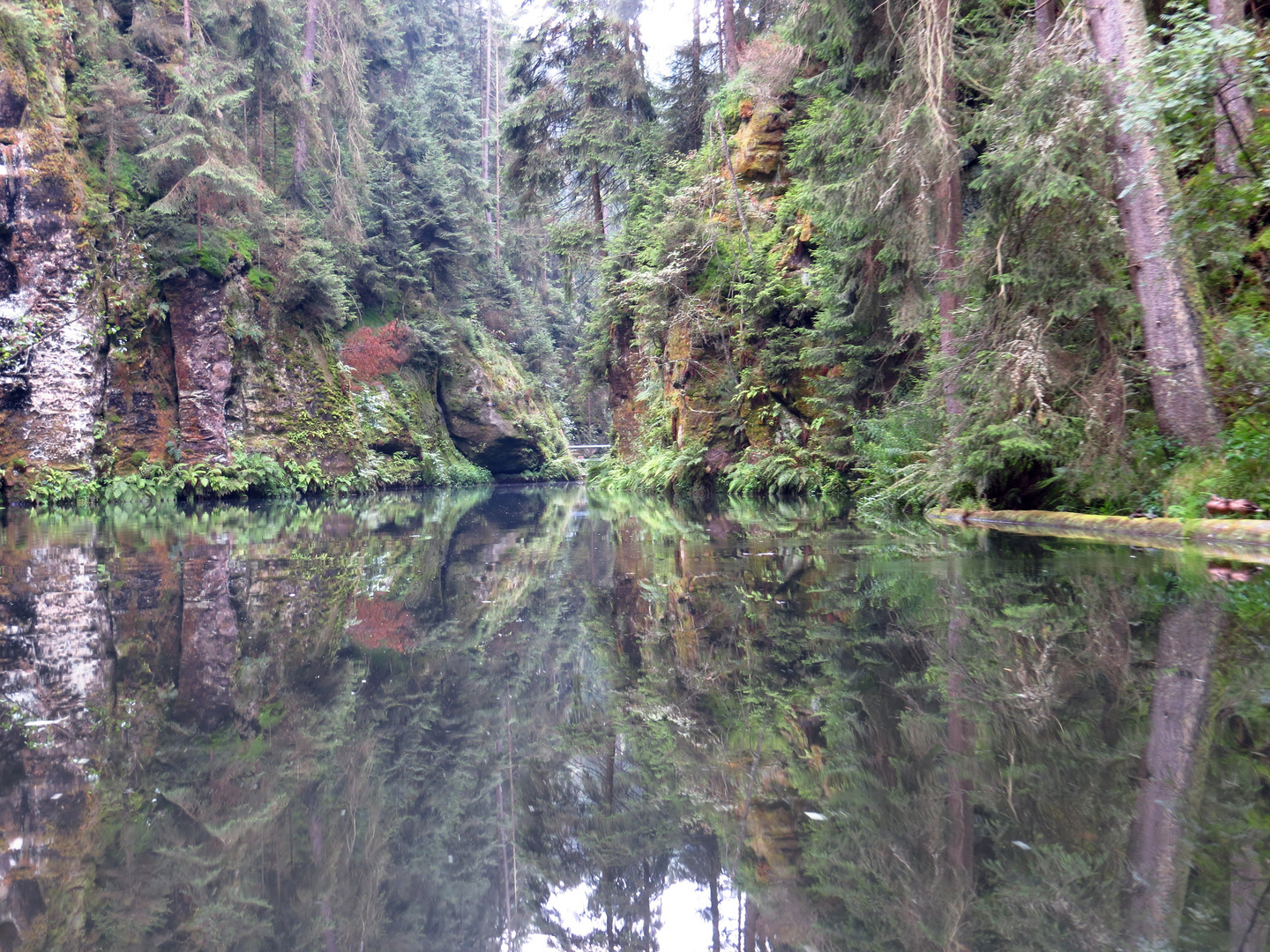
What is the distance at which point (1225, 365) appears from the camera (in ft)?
21.4

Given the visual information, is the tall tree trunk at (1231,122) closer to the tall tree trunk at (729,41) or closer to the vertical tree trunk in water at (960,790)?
the vertical tree trunk in water at (960,790)

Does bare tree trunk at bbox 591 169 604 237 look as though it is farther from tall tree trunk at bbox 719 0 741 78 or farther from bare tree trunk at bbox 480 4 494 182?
bare tree trunk at bbox 480 4 494 182

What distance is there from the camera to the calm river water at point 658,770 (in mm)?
1533

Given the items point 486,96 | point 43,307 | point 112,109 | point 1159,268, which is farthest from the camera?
point 486,96

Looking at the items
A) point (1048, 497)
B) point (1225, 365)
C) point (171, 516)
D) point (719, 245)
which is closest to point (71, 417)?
point (171, 516)

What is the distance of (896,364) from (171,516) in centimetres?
1260

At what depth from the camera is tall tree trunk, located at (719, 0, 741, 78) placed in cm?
2023

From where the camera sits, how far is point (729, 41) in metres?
20.6

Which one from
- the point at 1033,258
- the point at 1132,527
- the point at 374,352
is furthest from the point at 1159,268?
the point at 374,352

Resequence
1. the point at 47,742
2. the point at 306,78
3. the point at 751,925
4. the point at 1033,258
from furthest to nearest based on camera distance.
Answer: the point at 306,78 < the point at 1033,258 < the point at 47,742 < the point at 751,925

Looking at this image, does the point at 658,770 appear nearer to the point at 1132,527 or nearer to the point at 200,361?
the point at 1132,527

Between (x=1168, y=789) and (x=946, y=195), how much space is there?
9.11 metres

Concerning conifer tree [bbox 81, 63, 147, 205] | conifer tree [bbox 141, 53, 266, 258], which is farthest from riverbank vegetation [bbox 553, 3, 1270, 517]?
conifer tree [bbox 81, 63, 147, 205]

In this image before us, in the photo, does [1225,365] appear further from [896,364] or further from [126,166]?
[126,166]
